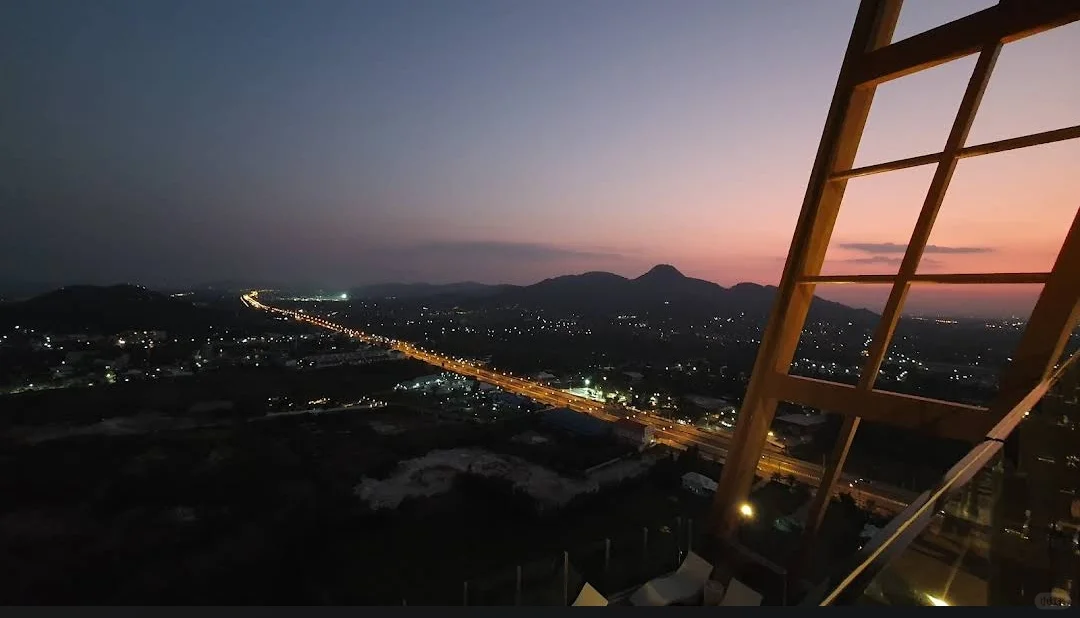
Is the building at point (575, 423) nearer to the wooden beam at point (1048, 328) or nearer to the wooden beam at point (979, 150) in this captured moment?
the wooden beam at point (979, 150)

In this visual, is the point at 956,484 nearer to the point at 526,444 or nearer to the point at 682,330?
the point at 526,444

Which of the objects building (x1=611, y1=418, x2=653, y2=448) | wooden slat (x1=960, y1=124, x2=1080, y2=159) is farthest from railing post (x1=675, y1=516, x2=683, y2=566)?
building (x1=611, y1=418, x2=653, y2=448)

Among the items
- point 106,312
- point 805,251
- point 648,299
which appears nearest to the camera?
point 805,251

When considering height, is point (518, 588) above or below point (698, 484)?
above

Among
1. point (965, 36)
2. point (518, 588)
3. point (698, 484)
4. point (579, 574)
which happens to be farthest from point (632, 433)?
point (965, 36)

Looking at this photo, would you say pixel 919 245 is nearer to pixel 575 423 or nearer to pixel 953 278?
pixel 953 278

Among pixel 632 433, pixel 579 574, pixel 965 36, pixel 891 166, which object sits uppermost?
pixel 965 36

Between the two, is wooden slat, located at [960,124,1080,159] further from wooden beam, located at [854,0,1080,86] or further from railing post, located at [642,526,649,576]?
railing post, located at [642,526,649,576]
